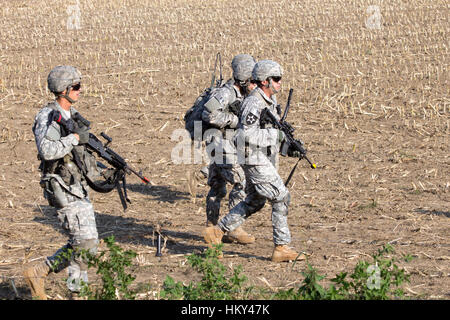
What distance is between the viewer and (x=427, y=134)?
12.6 meters

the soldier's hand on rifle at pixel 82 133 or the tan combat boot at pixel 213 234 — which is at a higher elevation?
the soldier's hand on rifle at pixel 82 133

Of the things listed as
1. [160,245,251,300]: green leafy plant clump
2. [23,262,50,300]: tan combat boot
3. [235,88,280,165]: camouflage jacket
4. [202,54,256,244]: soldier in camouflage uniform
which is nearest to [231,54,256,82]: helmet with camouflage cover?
[202,54,256,244]: soldier in camouflage uniform

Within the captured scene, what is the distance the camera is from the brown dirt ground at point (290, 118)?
331 inches

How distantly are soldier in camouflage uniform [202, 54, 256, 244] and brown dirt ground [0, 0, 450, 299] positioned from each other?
0.47 metres

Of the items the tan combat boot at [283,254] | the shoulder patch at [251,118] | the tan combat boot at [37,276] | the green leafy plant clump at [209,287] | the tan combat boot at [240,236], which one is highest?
the shoulder patch at [251,118]

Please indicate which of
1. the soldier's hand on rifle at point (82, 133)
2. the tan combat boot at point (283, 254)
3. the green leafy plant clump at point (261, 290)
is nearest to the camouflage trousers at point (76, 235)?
the green leafy plant clump at point (261, 290)

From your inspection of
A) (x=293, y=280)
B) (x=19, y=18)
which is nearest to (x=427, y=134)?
(x=293, y=280)

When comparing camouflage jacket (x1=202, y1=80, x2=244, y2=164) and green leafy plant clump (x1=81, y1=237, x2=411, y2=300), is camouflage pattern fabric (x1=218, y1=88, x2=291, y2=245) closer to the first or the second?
camouflage jacket (x1=202, y1=80, x2=244, y2=164)

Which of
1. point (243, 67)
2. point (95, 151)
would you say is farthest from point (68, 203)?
point (243, 67)

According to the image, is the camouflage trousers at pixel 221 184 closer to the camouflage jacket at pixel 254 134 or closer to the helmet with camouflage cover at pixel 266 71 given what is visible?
the camouflage jacket at pixel 254 134

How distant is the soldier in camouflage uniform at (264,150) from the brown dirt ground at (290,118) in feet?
1.31

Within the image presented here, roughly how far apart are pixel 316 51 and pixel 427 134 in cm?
673

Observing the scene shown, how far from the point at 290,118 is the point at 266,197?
20.5 feet
